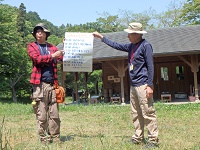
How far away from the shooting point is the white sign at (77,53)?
5117 mm

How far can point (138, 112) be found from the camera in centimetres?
454

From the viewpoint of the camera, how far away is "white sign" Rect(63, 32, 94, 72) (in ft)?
16.8

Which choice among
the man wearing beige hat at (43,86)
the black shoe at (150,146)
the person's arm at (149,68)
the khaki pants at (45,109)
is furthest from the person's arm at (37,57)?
the black shoe at (150,146)

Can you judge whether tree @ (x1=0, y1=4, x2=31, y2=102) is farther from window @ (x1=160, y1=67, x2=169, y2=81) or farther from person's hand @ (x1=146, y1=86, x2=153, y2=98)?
person's hand @ (x1=146, y1=86, x2=153, y2=98)

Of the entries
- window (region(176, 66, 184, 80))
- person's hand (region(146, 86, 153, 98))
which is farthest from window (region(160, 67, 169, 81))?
person's hand (region(146, 86, 153, 98))

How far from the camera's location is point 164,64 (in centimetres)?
1767

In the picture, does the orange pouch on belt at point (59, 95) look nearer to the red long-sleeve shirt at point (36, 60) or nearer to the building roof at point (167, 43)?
the red long-sleeve shirt at point (36, 60)

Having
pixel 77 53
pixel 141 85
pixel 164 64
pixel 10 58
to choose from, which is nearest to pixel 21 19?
pixel 10 58

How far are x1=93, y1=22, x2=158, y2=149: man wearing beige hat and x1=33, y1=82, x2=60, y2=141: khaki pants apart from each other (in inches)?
50.2

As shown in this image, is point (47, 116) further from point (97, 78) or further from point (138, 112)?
point (97, 78)

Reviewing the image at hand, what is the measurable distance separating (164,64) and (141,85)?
13767 mm

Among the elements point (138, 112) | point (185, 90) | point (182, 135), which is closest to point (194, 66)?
point (185, 90)

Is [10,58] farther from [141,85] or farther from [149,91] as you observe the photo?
[149,91]

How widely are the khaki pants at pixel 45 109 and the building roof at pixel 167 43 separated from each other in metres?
10.5
